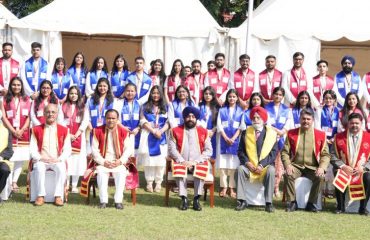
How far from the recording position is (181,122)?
8.73m

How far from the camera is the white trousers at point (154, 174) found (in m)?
8.86

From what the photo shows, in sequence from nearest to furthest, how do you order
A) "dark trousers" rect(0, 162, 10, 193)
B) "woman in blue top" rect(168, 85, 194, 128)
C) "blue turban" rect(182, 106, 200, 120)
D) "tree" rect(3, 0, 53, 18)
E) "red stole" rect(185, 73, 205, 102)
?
"dark trousers" rect(0, 162, 10, 193) → "blue turban" rect(182, 106, 200, 120) → "woman in blue top" rect(168, 85, 194, 128) → "red stole" rect(185, 73, 205, 102) → "tree" rect(3, 0, 53, 18)

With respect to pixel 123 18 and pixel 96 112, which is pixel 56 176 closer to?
pixel 96 112

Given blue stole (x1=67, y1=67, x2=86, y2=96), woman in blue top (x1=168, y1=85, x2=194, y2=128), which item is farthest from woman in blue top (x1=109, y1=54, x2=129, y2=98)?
woman in blue top (x1=168, y1=85, x2=194, y2=128)

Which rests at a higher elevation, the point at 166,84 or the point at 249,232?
the point at 166,84

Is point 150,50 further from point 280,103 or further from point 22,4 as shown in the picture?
point 22,4

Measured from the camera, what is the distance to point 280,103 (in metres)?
8.66

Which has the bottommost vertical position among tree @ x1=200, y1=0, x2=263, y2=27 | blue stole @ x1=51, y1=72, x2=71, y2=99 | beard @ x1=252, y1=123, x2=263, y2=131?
beard @ x1=252, y1=123, x2=263, y2=131

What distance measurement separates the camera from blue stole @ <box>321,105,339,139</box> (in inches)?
347

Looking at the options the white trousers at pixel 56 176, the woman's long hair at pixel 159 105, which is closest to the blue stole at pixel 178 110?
the woman's long hair at pixel 159 105

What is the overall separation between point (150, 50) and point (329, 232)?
6.78 metres

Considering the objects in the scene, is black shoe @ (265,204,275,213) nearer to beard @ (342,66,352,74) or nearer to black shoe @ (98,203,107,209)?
black shoe @ (98,203,107,209)

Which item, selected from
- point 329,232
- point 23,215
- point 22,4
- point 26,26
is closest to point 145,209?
point 23,215

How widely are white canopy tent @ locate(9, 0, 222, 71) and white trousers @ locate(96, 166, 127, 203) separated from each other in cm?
486
